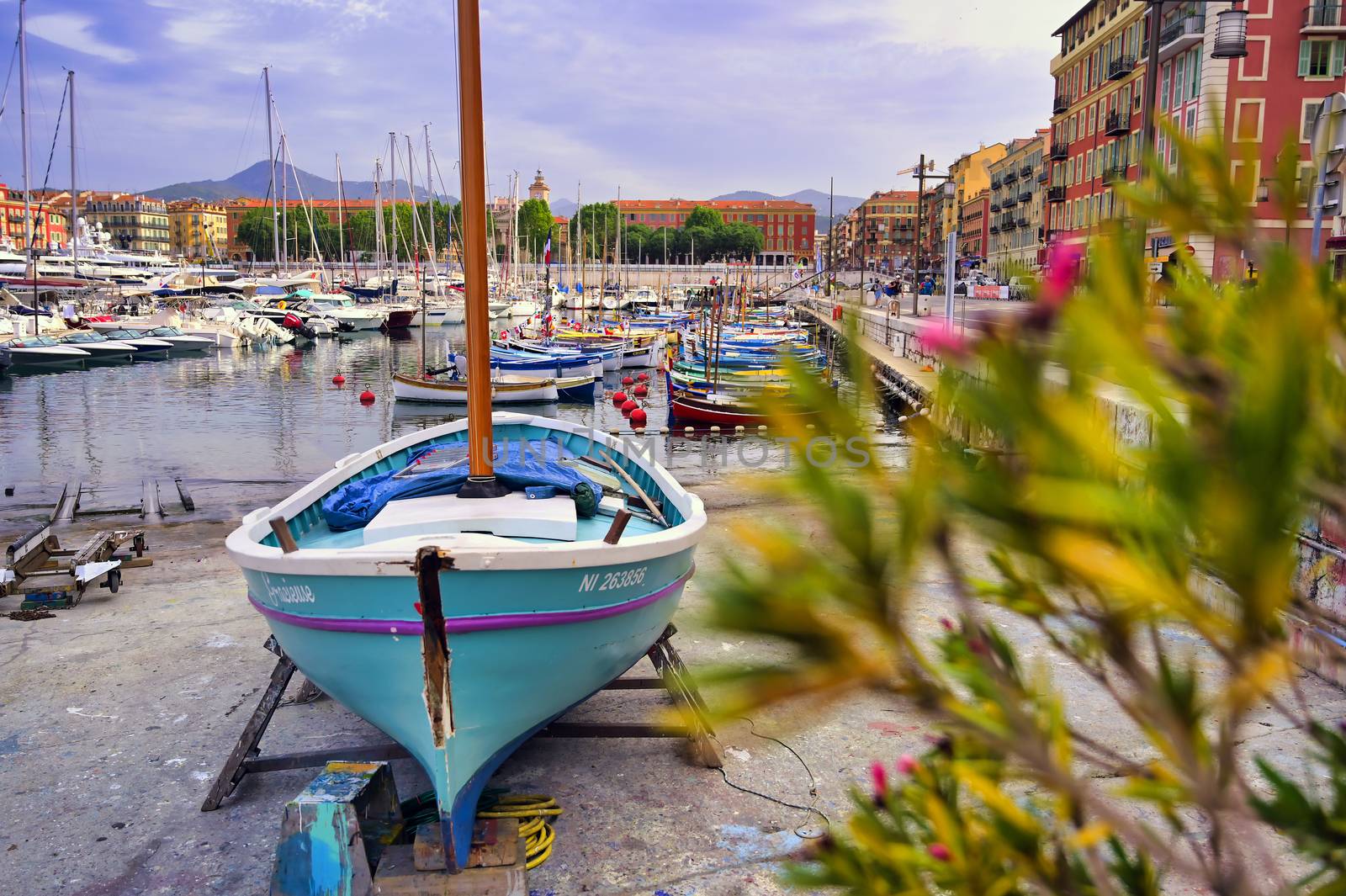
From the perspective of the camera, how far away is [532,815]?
476cm

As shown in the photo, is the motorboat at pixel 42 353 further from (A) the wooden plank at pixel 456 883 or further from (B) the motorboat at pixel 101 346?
(A) the wooden plank at pixel 456 883

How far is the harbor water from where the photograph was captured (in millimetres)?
16312

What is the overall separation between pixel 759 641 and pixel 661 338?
43.0 meters

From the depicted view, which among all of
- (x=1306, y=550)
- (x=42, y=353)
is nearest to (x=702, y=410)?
(x=1306, y=550)

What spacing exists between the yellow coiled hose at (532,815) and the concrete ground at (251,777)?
71 mm

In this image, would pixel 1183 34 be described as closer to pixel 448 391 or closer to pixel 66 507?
pixel 448 391

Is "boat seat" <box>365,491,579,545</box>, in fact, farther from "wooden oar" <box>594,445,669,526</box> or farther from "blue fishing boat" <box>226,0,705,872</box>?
"wooden oar" <box>594,445,669,526</box>

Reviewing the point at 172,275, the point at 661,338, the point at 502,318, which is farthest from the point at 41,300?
the point at 661,338

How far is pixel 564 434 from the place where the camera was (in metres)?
9.30

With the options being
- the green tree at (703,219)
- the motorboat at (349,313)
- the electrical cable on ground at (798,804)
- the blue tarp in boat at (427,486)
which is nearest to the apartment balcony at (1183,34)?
the blue tarp in boat at (427,486)

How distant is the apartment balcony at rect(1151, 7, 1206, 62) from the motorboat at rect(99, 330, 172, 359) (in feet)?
128

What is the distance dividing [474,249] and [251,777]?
2993mm

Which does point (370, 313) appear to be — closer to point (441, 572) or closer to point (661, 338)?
point (661, 338)

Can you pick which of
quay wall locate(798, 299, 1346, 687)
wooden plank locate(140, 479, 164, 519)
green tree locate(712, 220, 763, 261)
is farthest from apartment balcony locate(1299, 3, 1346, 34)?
green tree locate(712, 220, 763, 261)
